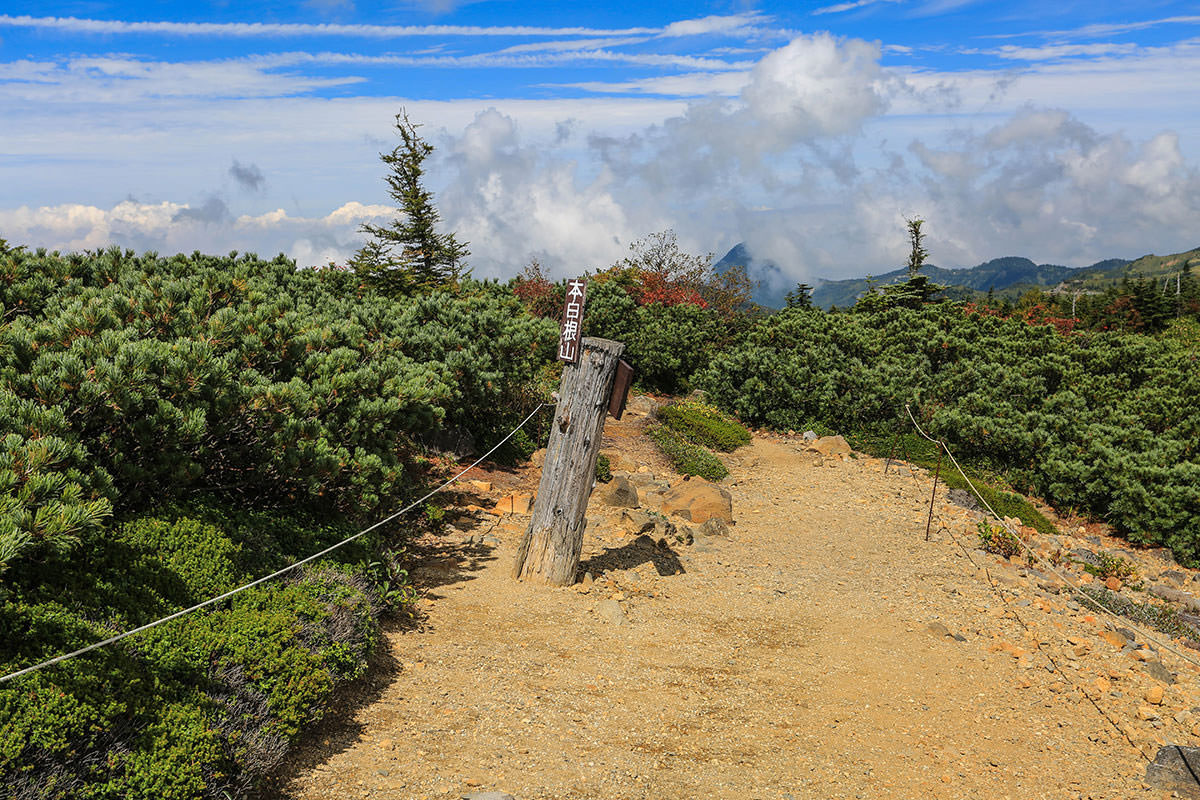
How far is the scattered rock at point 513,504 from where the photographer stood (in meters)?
9.64

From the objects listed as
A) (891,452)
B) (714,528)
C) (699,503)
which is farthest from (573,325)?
(891,452)

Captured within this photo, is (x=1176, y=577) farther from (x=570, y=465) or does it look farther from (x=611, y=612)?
(x=570, y=465)

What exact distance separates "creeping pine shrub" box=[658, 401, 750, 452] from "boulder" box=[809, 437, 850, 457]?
1.42 metres

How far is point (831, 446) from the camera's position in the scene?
1466cm

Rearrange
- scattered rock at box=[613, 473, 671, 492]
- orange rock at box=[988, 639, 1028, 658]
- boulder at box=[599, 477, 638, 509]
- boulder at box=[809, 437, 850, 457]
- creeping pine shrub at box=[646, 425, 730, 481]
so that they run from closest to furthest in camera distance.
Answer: orange rock at box=[988, 639, 1028, 658] < boulder at box=[599, 477, 638, 509] < scattered rock at box=[613, 473, 671, 492] < creeping pine shrub at box=[646, 425, 730, 481] < boulder at box=[809, 437, 850, 457]

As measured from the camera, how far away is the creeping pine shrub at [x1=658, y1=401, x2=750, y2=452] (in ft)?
48.5

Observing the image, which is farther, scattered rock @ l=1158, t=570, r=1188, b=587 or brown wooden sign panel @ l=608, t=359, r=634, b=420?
scattered rock @ l=1158, t=570, r=1188, b=587

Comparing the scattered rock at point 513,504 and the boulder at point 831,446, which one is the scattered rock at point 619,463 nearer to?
the scattered rock at point 513,504

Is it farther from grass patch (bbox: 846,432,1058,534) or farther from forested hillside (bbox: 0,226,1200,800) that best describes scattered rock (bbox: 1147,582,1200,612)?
forested hillside (bbox: 0,226,1200,800)

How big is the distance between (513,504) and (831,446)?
Result: 25.1ft

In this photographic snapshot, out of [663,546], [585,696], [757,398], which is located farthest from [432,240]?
[585,696]

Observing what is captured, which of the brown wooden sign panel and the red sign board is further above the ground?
the red sign board

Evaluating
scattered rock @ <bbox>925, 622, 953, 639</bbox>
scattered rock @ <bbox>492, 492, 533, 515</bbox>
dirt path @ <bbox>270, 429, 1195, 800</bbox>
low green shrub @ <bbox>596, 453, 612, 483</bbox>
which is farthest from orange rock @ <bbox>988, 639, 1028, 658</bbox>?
low green shrub @ <bbox>596, 453, 612, 483</bbox>

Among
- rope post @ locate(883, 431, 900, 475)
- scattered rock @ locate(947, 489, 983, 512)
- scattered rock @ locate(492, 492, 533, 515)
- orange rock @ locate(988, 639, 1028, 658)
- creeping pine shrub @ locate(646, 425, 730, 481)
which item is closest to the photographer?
orange rock @ locate(988, 639, 1028, 658)
